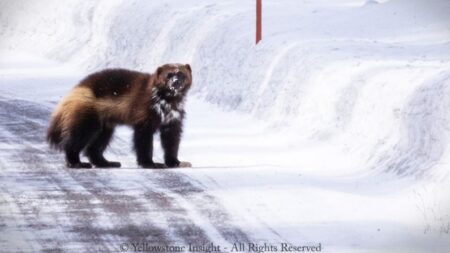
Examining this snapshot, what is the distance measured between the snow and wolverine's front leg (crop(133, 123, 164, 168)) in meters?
0.29

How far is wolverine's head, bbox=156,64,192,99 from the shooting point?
11.6 m

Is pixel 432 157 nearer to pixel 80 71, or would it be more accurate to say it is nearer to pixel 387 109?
pixel 387 109

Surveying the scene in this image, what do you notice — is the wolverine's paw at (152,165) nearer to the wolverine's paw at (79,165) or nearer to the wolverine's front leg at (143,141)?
the wolverine's front leg at (143,141)

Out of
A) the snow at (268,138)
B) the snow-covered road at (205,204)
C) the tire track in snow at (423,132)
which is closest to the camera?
the snow-covered road at (205,204)

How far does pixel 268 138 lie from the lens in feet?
47.2

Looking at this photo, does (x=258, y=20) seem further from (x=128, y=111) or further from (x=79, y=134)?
(x=79, y=134)

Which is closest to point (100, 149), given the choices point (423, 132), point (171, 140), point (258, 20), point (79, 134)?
point (79, 134)

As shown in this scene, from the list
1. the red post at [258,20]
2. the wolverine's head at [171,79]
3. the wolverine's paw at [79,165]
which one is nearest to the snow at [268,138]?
the red post at [258,20]

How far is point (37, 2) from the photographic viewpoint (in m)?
31.2

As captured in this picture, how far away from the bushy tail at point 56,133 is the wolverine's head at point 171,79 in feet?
3.93

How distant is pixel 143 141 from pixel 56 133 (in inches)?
40.3

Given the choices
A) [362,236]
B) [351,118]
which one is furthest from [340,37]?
[362,236]

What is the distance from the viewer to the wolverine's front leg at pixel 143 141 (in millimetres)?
11656

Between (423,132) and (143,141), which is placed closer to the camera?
(423,132)
